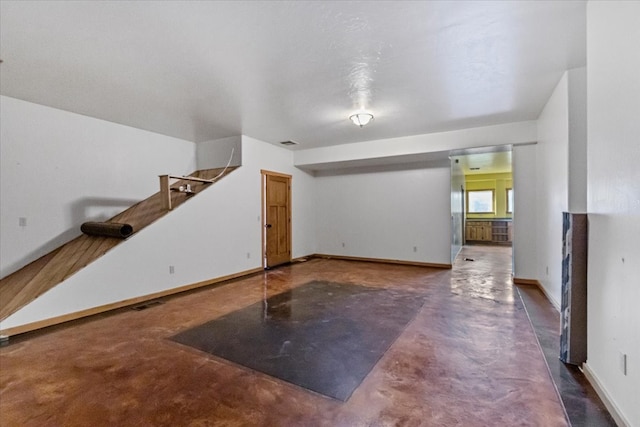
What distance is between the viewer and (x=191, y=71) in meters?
3.22

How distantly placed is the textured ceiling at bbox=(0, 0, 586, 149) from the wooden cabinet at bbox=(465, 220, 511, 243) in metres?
7.04

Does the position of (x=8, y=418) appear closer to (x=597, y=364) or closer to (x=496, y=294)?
(x=597, y=364)

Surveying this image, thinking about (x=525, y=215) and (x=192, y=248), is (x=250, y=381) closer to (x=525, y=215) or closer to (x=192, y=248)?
(x=192, y=248)

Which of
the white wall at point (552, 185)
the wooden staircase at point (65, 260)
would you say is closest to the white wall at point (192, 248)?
the wooden staircase at point (65, 260)

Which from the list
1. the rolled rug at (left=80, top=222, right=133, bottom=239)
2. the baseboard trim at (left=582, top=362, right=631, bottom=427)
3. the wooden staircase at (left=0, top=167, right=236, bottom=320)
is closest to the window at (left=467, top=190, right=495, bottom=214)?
the wooden staircase at (left=0, top=167, right=236, bottom=320)

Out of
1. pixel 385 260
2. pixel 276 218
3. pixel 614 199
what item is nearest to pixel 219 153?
pixel 276 218

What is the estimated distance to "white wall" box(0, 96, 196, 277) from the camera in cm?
402

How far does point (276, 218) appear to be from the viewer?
22.8ft

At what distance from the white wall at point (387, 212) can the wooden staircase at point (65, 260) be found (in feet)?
11.8

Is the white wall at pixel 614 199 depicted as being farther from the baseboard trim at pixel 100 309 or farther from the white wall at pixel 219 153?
the white wall at pixel 219 153

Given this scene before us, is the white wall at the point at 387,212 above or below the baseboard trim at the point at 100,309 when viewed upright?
above

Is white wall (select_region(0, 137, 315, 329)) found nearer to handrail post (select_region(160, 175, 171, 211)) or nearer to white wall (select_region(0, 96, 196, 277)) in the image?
handrail post (select_region(160, 175, 171, 211))

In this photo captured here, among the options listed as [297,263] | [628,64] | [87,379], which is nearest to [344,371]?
[87,379]

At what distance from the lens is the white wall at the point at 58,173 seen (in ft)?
13.2
